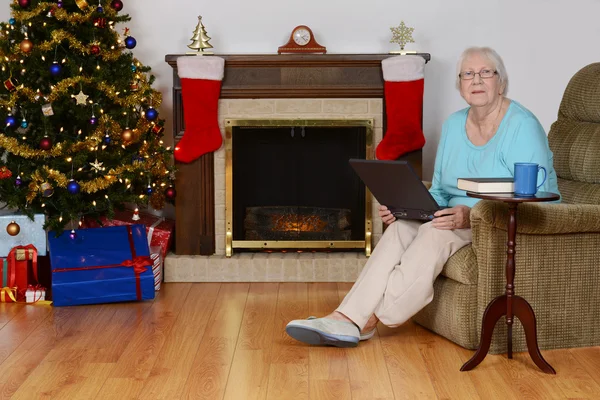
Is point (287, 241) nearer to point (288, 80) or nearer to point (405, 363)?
point (288, 80)

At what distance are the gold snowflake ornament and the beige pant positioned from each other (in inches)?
56.3

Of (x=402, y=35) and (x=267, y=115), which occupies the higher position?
(x=402, y=35)

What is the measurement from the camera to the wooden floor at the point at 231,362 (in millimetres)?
2543

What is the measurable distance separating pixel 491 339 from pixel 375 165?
0.69 meters

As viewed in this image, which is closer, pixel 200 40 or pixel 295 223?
pixel 200 40

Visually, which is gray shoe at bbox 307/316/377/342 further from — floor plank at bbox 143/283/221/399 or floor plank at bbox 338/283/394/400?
floor plank at bbox 143/283/221/399

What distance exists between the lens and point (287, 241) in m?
4.26

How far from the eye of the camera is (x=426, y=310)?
3172 mm

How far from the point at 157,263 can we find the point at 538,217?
186 cm

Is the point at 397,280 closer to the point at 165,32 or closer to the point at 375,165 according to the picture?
the point at 375,165

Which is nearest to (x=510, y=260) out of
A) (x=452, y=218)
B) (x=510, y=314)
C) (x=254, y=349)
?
(x=510, y=314)

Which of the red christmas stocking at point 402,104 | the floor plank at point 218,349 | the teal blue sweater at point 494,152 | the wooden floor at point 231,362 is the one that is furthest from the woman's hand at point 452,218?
the red christmas stocking at point 402,104

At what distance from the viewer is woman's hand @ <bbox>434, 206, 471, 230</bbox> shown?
9.61 ft

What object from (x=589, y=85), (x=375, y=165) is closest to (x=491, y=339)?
(x=375, y=165)
